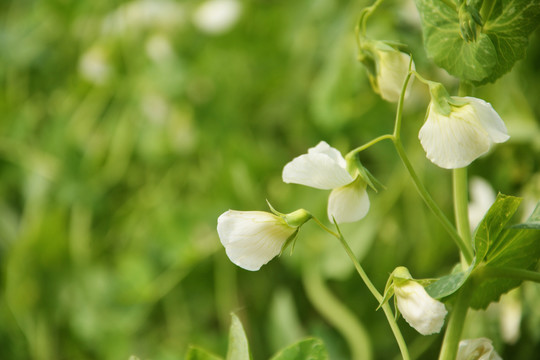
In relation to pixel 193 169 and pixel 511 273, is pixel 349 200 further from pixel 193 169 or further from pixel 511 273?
pixel 193 169

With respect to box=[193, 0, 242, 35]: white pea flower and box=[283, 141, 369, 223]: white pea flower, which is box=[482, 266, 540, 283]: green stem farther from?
box=[193, 0, 242, 35]: white pea flower

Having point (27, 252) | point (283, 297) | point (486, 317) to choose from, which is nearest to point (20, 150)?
point (27, 252)

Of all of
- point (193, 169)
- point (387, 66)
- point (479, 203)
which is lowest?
point (193, 169)

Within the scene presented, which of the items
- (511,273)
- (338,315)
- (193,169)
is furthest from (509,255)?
(193,169)

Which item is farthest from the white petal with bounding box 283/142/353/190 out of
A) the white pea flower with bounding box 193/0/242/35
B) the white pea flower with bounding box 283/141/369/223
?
the white pea flower with bounding box 193/0/242/35

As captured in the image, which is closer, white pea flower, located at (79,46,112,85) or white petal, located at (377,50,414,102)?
white petal, located at (377,50,414,102)

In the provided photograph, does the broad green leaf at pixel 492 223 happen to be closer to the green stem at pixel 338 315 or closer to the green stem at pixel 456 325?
the green stem at pixel 456 325

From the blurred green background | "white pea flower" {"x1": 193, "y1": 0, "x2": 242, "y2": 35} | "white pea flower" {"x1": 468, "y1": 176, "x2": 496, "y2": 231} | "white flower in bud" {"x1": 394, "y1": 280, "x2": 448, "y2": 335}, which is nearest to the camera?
"white flower in bud" {"x1": 394, "y1": 280, "x2": 448, "y2": 335}
